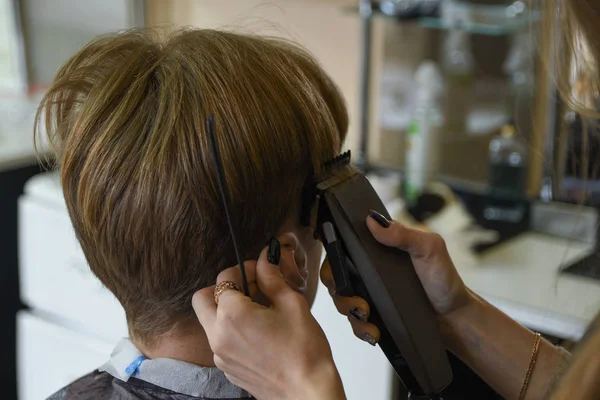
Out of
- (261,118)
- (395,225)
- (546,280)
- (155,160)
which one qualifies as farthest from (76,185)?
(546,280)

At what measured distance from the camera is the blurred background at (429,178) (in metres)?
1.41

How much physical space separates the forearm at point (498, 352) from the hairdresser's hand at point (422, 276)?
0.9 inches

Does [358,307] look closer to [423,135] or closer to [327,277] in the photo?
[327,277]

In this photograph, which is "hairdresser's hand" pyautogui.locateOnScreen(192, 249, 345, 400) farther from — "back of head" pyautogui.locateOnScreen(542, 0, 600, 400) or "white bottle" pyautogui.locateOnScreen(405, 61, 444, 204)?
"white bottle" pyautogui.locateOnScreen(405, 61, 444, 204)

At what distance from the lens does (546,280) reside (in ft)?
4.55

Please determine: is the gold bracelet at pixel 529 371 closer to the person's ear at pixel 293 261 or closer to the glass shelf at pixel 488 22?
the person's ear at pixel 293 261

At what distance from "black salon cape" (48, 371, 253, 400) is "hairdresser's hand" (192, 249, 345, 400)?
17 centimetres

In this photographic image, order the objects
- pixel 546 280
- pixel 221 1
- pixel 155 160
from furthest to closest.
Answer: pixel 221 1
pixel 546 280
pixel 155 160

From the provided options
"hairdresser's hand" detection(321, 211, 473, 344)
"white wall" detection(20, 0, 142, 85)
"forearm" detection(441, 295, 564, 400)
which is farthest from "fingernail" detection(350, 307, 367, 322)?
"white wall" detection(20, 0, 142, 85)

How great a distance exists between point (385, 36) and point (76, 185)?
1166mm

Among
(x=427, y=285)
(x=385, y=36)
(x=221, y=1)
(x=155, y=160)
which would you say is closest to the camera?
(x=155, y=160)

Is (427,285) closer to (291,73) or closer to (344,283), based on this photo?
(344,283)

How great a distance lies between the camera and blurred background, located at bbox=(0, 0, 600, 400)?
1.41 metres

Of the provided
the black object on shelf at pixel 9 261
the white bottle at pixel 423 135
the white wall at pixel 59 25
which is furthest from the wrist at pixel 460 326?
the white wall at pixel 59 25
